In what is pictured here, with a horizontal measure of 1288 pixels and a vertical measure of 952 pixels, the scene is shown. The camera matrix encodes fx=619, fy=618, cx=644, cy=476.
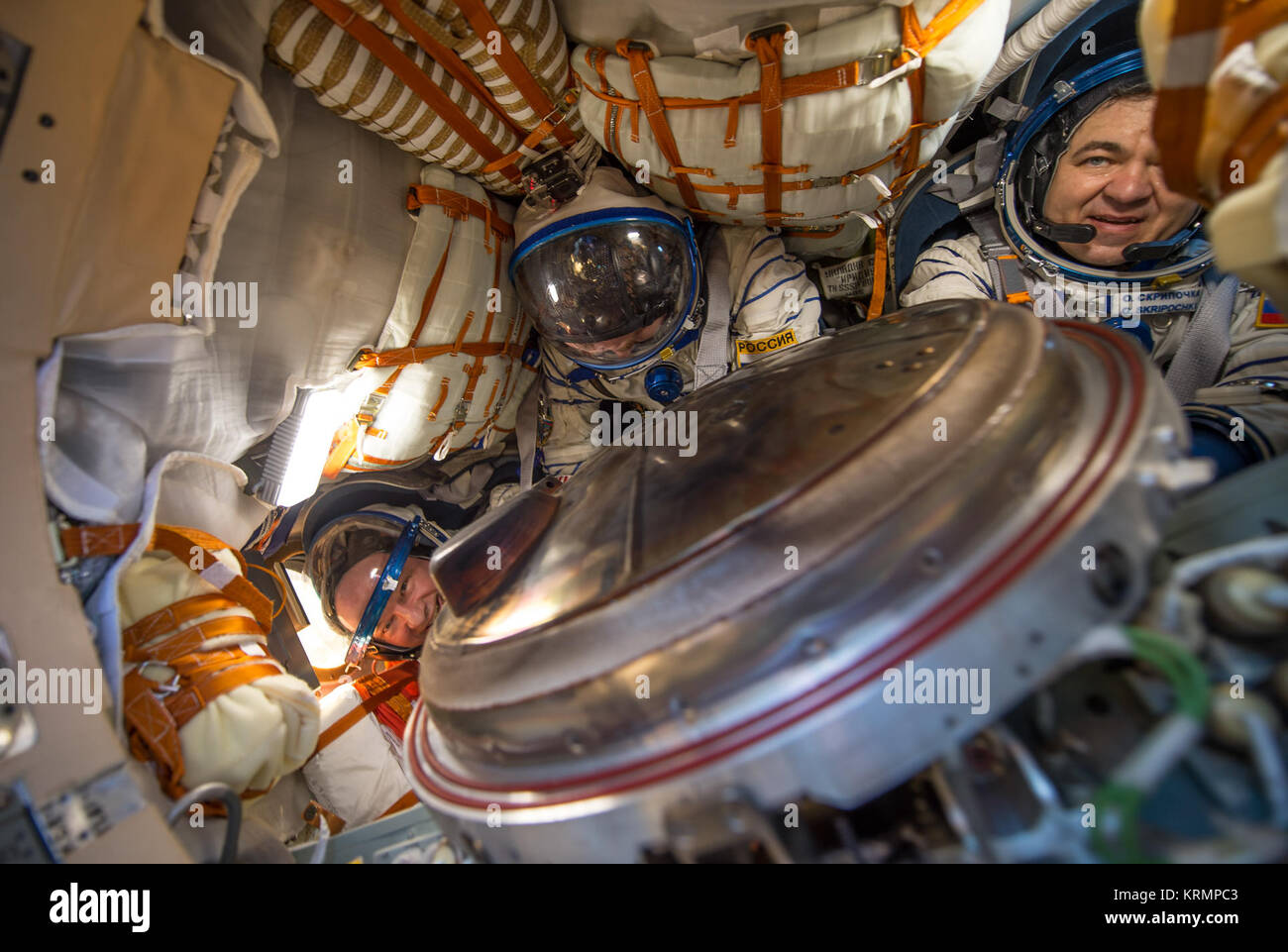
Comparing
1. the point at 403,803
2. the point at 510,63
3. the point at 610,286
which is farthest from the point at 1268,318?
the point at 403,803

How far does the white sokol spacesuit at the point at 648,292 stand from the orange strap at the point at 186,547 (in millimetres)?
1175

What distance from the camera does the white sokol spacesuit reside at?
1.96 meters

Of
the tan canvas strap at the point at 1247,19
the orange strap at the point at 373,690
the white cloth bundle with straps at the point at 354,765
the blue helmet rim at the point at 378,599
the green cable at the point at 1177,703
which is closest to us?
the green cable at the point at 1177,703

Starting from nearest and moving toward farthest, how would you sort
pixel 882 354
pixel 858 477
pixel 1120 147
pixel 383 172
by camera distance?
pixel 858 477 → pixel 882 354 → pixel 383 172 → pixel 1120 147

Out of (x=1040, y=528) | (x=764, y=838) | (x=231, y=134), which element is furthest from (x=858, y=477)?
(x=231, y=134)

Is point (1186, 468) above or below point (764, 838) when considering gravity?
above

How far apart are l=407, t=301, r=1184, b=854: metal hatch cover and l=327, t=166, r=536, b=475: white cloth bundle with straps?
42.9 inches

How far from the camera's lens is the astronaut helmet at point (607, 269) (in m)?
1.94

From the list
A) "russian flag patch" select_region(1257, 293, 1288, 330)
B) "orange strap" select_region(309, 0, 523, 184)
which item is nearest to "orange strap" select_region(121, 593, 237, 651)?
"orange strap" select_region(309, 0, 523, 184)

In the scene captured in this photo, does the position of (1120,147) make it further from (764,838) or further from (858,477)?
(764,838)

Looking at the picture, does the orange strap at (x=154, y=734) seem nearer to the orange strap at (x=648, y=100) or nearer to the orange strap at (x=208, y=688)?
the orange strap at (x=208, y=688)

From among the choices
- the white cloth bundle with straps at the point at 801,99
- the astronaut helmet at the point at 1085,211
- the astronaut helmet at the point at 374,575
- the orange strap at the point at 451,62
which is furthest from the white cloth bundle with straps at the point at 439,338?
Answer: the astronaut helmet at the point at 1085,211
